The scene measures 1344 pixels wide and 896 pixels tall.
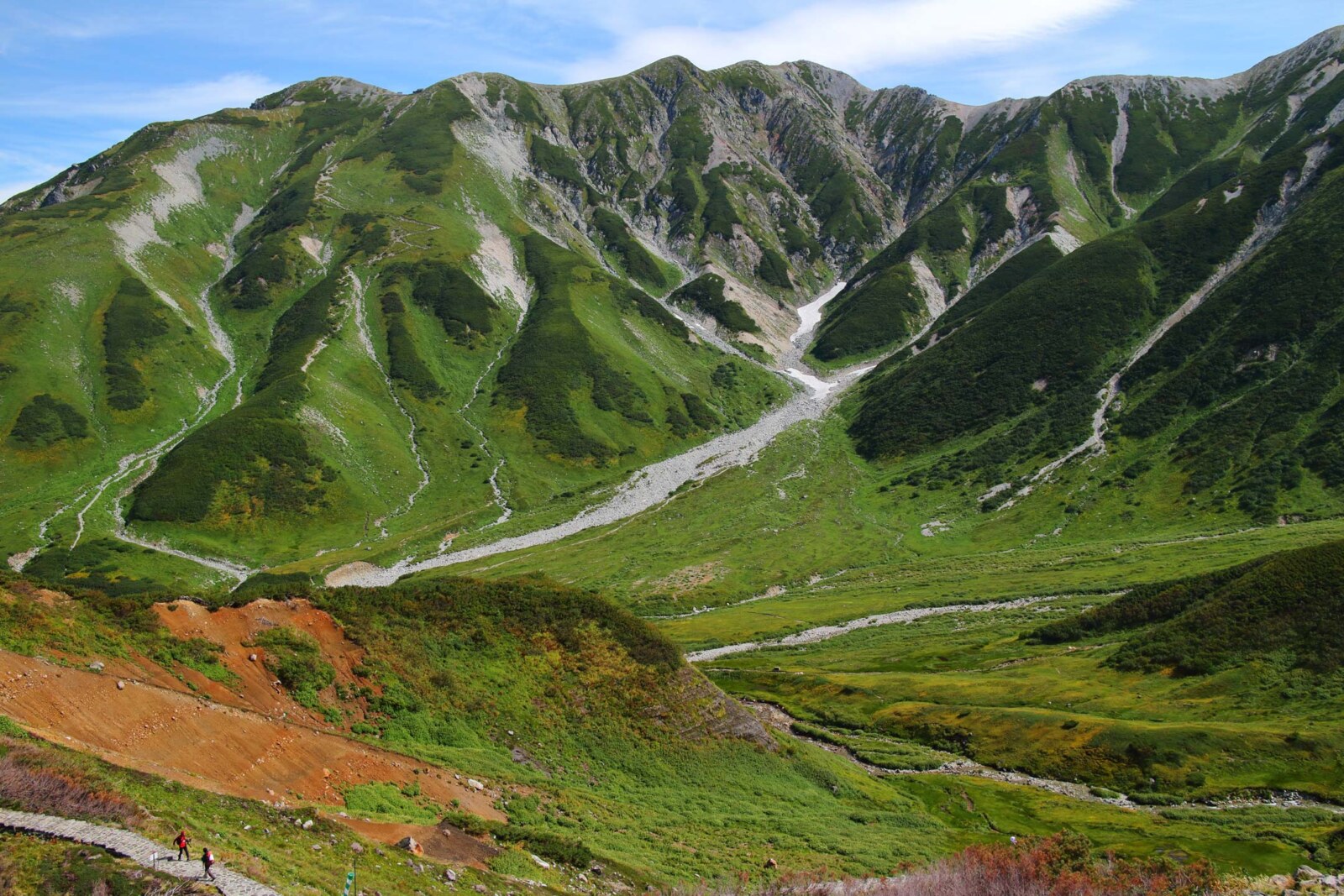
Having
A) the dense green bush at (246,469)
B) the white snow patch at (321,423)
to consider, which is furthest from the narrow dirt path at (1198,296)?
the dense green bush at (246,469)

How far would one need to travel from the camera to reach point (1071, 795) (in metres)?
49.0

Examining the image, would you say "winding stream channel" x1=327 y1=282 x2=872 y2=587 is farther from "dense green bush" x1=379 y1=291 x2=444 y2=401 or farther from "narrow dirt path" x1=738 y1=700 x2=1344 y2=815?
"narrow dirt path" x1=738 y1=700 x2=1344 y2=815

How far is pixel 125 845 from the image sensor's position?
55.1ft

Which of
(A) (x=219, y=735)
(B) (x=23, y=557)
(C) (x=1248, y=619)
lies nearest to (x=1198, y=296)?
(C) (x=1248, y=619)

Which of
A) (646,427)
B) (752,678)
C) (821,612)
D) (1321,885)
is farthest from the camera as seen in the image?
(646,427)

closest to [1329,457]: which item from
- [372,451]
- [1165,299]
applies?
[1165,299]

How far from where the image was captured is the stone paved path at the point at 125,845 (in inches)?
639

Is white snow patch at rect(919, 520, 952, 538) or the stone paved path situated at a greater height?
the stone paved path

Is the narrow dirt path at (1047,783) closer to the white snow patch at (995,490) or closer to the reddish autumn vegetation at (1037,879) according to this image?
the reddish autumn vegetation at (1037,879)

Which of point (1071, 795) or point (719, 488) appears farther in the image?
point (719, 488)

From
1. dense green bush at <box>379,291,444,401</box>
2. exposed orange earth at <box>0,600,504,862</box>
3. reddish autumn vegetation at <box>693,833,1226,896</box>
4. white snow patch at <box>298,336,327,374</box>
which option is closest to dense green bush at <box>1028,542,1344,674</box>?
reddish autumn vegetation at <box>693,833,1226,896</box>

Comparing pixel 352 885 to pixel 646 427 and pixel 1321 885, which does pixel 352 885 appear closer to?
pixel 1321 885

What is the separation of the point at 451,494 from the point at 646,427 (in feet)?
175

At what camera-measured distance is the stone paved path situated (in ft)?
53.2
